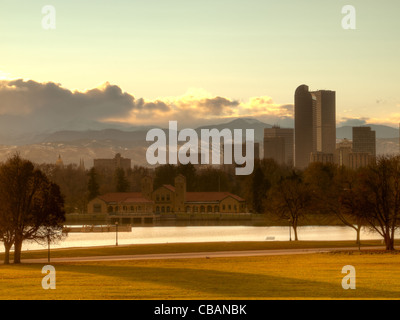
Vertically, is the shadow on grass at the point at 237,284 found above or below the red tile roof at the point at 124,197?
above

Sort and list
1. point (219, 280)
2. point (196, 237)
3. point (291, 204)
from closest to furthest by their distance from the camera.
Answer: point (219, 280) → point (291, 204) → point (196, 237)

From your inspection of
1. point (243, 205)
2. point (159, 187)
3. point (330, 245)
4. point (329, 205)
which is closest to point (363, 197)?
point (330, 245)

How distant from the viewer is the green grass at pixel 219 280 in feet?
88.8

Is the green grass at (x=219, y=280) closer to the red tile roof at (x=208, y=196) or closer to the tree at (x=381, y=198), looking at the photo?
the tree at (x=381, y=198)

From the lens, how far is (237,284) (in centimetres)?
3192

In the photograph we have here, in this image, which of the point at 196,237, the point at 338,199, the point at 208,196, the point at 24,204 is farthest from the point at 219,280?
the point at 208,196

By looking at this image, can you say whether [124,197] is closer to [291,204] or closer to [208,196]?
[208,196]

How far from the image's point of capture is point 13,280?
35906mm

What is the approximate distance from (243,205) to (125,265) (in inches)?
5498

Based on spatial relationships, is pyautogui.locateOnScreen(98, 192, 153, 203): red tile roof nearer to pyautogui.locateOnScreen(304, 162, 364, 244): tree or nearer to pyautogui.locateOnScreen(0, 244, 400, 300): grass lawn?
pyautogui.locateOnScreen(304, 162, 364, 244): tree

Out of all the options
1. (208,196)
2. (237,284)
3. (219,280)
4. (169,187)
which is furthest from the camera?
(169,187)

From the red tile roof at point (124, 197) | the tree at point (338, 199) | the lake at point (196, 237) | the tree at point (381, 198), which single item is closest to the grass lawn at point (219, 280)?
the tree at point (381, 198)

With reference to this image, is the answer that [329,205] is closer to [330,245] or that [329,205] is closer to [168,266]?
[330,245]
